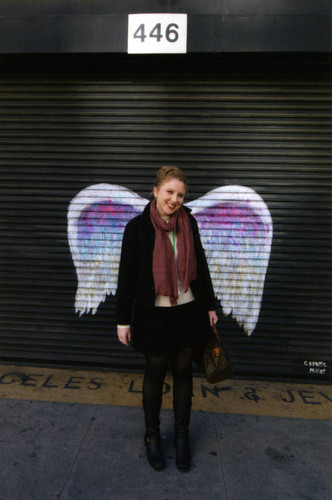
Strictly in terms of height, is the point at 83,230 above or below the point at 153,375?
above

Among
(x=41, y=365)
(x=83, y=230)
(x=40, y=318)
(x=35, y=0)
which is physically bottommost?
(x=41, y=365)

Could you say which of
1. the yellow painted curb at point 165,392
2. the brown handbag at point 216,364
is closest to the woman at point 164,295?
the brown handbag at point 216,364

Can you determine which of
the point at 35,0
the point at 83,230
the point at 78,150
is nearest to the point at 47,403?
the point at 83,230

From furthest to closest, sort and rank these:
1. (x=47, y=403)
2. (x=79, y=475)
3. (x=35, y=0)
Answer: (x=35, y=0) → (x=47, y=403) → (x=79, y=475)

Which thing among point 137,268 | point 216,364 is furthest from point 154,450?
point 137,268

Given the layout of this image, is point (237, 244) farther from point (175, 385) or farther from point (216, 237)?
point (175, 385)

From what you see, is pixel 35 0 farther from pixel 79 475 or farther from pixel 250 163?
pixel 79 475

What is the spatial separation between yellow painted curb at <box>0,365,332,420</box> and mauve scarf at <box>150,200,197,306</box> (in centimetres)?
147

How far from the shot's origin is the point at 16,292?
400 centimetres

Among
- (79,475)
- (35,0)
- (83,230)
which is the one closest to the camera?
(79,475)

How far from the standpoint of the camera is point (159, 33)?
344cm

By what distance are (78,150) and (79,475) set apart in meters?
2.96

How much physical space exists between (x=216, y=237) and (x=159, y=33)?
2065 mm

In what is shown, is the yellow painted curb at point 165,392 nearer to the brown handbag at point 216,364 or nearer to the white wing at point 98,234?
the white wing at point 98,234
